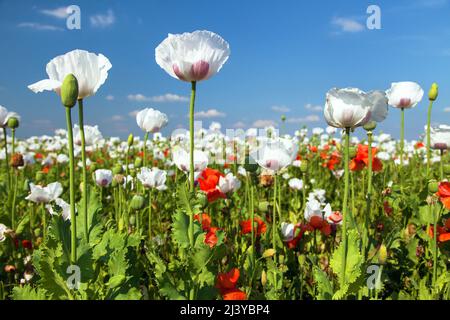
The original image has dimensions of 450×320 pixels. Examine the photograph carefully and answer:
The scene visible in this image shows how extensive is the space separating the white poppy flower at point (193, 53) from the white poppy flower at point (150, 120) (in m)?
0.93

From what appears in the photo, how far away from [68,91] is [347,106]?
0.73m

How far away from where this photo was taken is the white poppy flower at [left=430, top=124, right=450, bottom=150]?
2.20m

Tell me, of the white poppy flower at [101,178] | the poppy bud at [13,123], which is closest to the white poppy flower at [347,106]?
the white poppy flower at [101,178]

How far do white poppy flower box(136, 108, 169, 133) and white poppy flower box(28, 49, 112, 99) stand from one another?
975 mm

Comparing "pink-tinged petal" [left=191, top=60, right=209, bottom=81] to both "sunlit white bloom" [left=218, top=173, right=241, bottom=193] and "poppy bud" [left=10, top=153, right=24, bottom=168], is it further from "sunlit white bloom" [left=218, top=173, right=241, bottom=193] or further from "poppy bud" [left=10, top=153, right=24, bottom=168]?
"poppy bud" [left=10, top=153, right=24, bottom=168]

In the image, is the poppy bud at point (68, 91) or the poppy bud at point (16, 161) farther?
the poppy bud at point (16, 161)

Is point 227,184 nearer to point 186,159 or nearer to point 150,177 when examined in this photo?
point 186,159

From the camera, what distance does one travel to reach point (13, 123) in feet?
7.59

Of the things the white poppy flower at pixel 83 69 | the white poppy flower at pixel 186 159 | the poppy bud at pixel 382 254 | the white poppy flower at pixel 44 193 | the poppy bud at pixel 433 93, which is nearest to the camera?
the white poppy flower at pixel 83 69

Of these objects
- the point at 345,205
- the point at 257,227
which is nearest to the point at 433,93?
the point at 257,227

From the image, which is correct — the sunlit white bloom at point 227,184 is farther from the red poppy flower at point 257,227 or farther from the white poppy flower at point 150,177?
the white poppy flower at point 150,177

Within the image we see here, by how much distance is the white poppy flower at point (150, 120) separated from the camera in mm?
2129

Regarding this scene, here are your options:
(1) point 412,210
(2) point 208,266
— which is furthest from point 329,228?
(2) point 208,266

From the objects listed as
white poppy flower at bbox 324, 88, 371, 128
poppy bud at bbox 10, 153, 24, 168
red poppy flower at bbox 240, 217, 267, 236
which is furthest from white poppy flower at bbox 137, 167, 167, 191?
white poppy flower at bbox 324, 88, 371, 128
